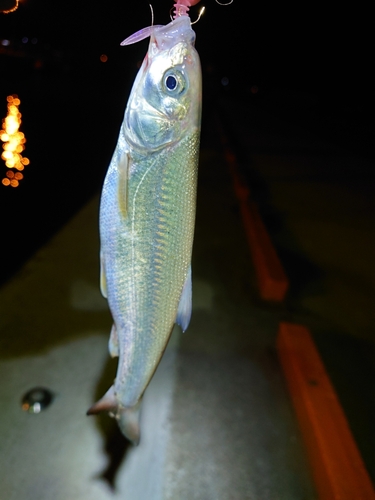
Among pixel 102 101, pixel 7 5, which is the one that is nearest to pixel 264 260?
pixel 7 5

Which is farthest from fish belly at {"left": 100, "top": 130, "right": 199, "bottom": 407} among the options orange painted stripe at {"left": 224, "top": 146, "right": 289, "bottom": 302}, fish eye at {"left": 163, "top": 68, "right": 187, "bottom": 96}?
orange painted stripe at {"left": 224, "top": 146, "right": 289, "bottom": 302}

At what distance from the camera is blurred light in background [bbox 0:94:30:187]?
733 centimetres

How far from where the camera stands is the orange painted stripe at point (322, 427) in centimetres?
202

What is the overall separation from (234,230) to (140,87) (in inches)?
188

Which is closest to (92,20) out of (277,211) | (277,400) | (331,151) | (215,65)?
(215,65)

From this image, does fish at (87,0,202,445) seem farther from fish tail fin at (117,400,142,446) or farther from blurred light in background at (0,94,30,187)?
blurred light in background at (0,94,30,187)

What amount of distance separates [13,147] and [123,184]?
9.94m

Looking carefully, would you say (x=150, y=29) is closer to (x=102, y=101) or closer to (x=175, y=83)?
(x=175, y=83)

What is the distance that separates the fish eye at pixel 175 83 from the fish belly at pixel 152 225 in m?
0.16

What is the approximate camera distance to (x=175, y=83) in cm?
123

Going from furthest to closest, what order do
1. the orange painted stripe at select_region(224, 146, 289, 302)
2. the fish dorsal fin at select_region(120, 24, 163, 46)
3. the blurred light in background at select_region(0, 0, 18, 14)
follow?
the orange painted stripe at select_region(224, 146, 289, 302) < the blurred light in background at select_region(0, 0, 18, 14) < the fish dorsal fin at select_region(120, 24, 163, 46)

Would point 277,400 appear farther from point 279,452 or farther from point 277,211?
point 277,211

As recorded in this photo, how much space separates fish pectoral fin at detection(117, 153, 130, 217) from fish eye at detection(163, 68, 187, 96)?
0.28 m

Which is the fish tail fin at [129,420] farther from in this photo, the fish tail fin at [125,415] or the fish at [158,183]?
the fish at [158,183]
